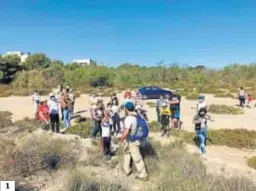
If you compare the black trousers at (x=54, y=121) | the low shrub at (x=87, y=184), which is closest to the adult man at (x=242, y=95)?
the black trousers at (x=54, y=121)

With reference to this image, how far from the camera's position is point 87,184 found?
719 cm

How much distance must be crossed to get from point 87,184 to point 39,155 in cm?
253

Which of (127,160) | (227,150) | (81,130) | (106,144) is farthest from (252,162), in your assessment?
(81,130)

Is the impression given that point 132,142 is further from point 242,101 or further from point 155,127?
point 242,101

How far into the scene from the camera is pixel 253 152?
46.1 ft

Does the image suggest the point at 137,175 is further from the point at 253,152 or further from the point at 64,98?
the point at 64,98

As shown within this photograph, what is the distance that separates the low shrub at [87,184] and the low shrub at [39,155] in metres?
1.70

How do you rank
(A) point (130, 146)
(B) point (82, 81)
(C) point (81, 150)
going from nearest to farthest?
(A) point (130, 146), (C) point (81, 150), (B) point (82, 81)

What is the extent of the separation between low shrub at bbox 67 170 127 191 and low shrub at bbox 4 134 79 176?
5.57ft

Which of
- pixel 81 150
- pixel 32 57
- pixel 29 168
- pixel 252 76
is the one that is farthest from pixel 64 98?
pixel 32 57

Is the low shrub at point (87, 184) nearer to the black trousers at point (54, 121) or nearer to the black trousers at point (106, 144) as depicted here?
the black trousers at point (106, 144)

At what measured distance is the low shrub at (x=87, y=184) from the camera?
7086mm

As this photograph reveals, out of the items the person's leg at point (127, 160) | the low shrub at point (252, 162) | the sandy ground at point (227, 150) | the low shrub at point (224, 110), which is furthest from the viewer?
the low shrub at point (224, 110)

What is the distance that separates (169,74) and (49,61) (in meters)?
30.9
